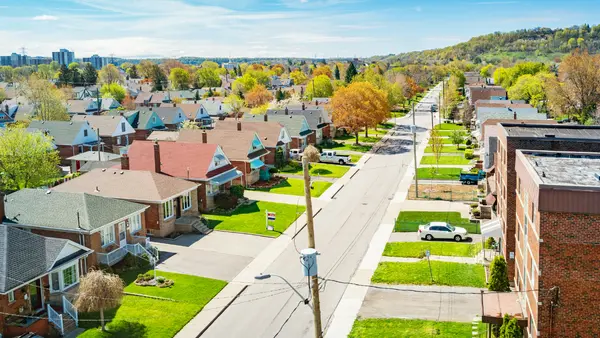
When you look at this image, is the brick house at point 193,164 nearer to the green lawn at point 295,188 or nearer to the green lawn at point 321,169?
the green lawn at point 295,188

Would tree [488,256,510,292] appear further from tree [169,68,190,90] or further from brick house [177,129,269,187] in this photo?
tree [169,68,190,90]

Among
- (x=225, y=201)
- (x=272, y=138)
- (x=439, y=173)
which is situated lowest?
(x=439, y=173)

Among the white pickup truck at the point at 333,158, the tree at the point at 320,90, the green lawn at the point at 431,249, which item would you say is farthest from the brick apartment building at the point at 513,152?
the tree at the point at 320,90

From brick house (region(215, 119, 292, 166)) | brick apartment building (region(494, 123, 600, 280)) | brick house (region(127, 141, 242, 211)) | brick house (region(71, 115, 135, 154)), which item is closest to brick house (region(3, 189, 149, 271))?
brick house (region(127, 141, 242, 211))

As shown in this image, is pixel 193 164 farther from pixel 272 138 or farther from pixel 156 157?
pixel 272 138

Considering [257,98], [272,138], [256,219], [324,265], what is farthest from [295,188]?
[257,98]

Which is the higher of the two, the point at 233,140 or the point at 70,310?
the point at 233,140
